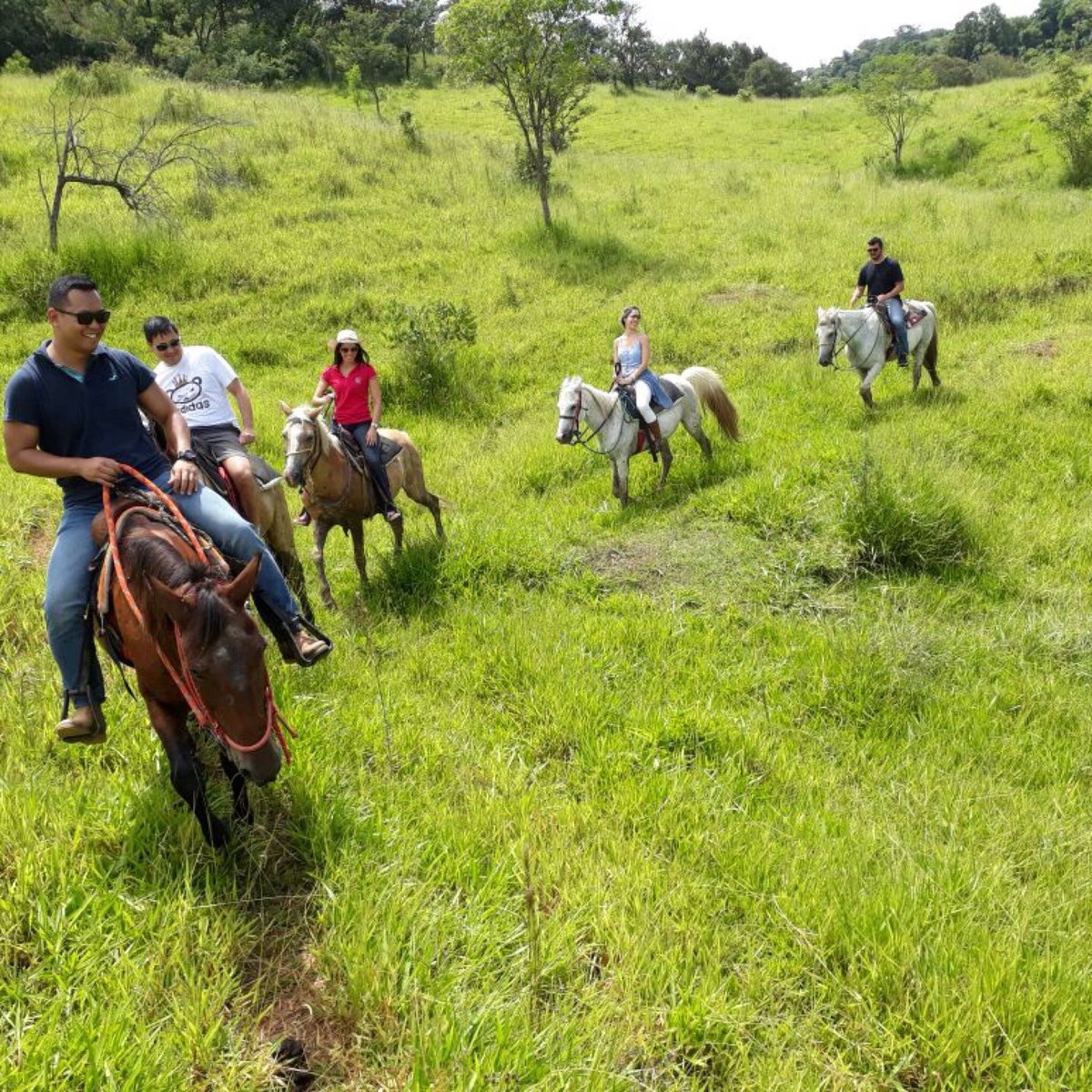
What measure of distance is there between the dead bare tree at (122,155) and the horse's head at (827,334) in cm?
1470

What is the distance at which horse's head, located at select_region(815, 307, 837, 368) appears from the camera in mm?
10609

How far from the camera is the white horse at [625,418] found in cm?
841

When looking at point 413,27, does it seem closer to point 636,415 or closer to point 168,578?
point 636,415

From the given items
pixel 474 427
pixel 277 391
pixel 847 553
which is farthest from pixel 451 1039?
pixel 277 391

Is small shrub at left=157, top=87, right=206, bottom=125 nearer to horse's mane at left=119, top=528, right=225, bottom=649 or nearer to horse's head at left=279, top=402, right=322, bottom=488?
horse's head at left=279, top=402, right=322, bottom=488

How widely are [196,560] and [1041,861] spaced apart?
4.38 meters

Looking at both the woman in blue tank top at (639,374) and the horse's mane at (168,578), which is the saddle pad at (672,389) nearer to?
the woman in blue tank top at (639,374)

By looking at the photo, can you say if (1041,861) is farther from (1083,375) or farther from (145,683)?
(1083,375)

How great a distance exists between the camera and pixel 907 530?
21.6 feet

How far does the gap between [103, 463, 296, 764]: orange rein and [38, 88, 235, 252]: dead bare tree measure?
50.2ft

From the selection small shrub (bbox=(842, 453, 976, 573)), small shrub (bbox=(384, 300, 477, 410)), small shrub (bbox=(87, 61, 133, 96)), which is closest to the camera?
small shrub (bbox=(842, 453, 976, 573))

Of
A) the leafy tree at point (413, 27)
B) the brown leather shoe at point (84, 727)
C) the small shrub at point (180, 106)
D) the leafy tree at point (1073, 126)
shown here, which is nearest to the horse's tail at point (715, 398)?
the brown leather shoe at point (84, 727)

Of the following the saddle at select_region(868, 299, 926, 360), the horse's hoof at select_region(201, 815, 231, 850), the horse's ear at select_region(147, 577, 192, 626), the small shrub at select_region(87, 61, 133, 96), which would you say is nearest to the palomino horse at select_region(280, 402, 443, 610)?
the horse's ear at select_region(147, 577, 192, 626)

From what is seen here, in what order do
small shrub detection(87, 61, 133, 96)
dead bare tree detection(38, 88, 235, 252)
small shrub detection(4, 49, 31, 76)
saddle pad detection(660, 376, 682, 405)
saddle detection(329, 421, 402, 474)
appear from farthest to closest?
small shrub detection(4, 49, 31, 76)
small shrub detection(87, 61, 133, 96)
dead bare tree detection(38, 88, 235, 252)
saddle pad detection(660, 376, 682, 405)
saddle detection(329, 421, 402, 474)
